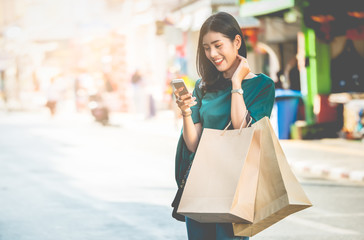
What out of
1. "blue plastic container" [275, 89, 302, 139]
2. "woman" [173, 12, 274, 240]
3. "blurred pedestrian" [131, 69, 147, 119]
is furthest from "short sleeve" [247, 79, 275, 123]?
"blurred pedestrian" [131, 69, 147, 119]

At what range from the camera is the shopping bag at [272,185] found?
3.40 metres

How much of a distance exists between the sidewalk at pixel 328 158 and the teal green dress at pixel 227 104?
7.40 metres

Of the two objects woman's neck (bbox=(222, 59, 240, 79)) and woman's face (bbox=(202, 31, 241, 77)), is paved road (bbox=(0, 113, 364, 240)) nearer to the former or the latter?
woman's neck (bbox=(222, 59, 240, 79))

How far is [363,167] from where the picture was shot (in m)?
11.7

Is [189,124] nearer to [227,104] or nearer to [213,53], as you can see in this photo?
[227,104]

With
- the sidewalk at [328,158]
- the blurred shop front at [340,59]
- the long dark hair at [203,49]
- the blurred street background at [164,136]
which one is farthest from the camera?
the blurred shop front at [340,59]

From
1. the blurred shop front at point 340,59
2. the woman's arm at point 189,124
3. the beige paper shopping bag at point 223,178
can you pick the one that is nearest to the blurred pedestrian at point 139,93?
the blurred shop front at point 340,59

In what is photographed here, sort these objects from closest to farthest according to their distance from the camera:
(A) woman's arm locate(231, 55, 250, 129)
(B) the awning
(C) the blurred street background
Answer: (A) woman's arm locate(231, 55, 250, 129)
(C) the blurred street background
(B) the awning

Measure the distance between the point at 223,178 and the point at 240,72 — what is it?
603 mm

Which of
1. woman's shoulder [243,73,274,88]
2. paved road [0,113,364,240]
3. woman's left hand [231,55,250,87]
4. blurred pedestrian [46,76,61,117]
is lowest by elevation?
paved road [0,113,364,240]

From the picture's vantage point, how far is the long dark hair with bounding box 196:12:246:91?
12.2 ft

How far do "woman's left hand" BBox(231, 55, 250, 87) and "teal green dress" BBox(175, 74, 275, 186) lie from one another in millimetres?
47

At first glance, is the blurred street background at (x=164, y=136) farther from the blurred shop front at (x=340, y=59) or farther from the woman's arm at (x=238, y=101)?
the woman's arm at (x=238, y=101)

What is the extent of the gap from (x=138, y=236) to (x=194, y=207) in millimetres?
3744
